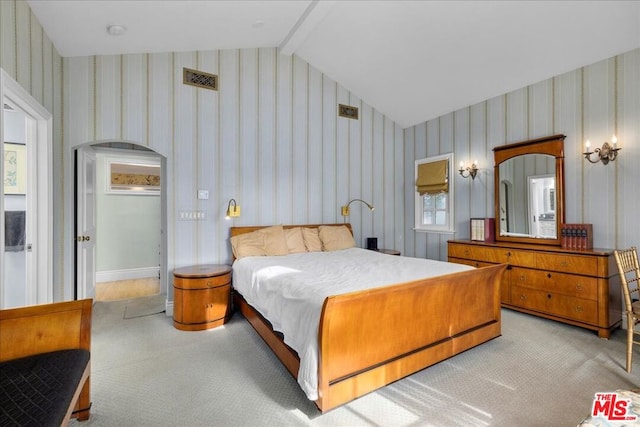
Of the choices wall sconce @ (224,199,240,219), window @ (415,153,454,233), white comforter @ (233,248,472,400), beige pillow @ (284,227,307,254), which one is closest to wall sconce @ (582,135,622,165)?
window @ (415,153,454,233)

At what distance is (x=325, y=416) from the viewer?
180cm

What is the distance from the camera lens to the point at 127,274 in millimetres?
5332

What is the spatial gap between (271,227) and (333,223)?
44.8 inches

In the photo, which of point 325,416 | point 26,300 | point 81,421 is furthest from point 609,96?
point 26,300

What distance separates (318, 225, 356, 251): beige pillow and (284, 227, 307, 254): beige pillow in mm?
325

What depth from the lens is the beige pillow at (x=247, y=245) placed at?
3.65 metres

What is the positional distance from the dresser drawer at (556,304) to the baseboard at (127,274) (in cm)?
582

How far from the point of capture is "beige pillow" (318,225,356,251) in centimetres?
423

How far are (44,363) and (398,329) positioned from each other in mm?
2025

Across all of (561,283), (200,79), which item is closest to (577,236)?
(561,283)

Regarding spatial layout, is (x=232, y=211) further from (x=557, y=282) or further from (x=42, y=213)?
(x=557, y=282)

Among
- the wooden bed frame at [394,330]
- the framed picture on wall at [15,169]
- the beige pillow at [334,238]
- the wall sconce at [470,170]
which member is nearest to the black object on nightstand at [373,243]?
the beige pillow at [334,238]

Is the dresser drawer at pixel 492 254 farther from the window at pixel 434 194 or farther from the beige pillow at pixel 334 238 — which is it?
the beige pillow at pixel 334 238

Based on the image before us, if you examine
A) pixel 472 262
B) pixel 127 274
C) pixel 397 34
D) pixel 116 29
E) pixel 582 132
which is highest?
pixel 397 34
